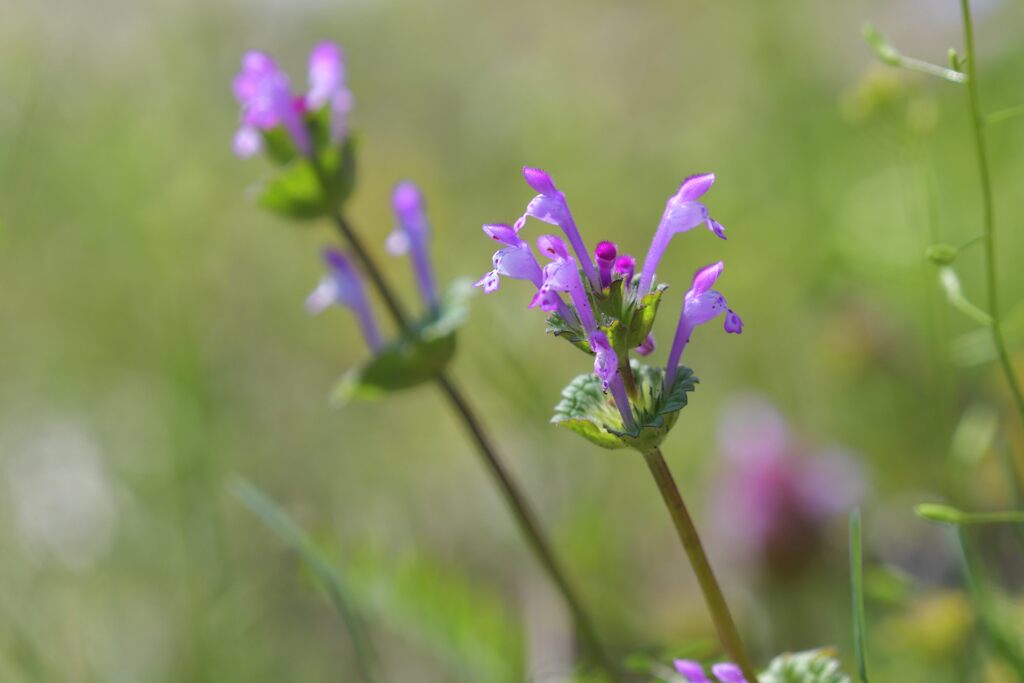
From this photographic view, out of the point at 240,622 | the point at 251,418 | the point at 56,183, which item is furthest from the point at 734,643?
the point at 56,183

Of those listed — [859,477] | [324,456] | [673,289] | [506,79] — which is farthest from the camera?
[506,79]

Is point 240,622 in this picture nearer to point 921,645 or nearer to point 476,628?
point 476,628

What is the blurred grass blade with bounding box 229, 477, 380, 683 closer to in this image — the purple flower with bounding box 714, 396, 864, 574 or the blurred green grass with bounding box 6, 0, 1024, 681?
the blurred green grass with bounding box 6, 0, 1024, 681

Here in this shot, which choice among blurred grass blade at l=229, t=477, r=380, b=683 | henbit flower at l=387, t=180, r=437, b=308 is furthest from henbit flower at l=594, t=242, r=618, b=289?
henbit flower at l=387, t=180, r=437, b=308

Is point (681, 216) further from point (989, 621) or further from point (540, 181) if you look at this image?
point (989, 621)

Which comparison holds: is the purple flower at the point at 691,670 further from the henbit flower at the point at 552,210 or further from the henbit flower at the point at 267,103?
the henbit flower at the point at 267,103

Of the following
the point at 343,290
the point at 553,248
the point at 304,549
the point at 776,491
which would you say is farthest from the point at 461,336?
the point at 553,248
